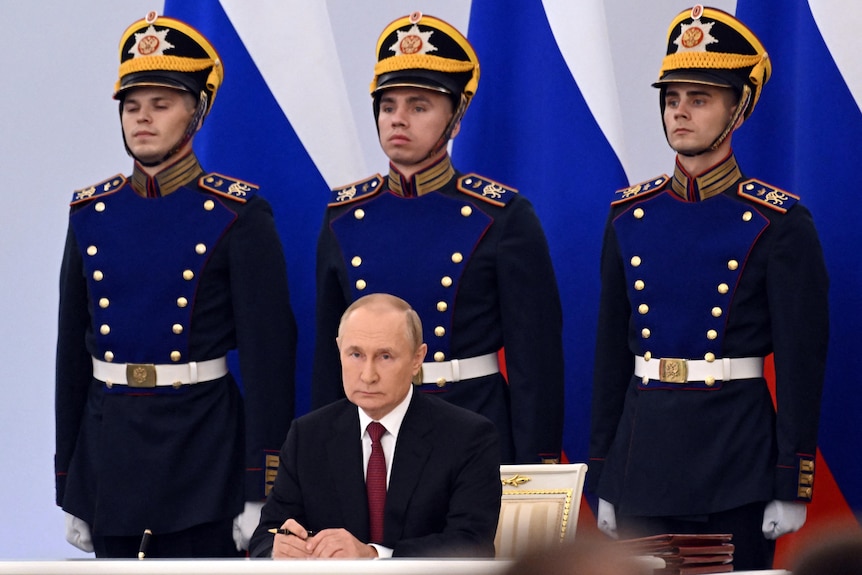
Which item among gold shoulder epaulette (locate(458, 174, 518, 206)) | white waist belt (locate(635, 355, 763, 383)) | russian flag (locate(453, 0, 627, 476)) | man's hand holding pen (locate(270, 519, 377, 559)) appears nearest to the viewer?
man's hand holding pen (locate(270, 519, 377, 559))

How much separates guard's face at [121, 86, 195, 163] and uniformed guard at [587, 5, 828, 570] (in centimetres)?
114

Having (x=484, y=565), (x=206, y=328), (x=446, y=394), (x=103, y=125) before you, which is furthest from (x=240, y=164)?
(x=484, y=565)

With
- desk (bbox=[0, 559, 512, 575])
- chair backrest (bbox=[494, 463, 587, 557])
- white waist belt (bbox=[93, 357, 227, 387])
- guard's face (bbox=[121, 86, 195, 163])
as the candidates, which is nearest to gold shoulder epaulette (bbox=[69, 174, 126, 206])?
guard's face (bbox=[121, 86, 195, 163])

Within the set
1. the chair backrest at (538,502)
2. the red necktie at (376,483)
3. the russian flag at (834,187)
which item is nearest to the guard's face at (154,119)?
the red necktie at (376,483)

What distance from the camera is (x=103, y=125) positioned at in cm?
450

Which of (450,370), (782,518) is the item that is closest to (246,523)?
(450,370)

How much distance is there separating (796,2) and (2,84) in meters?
2.32

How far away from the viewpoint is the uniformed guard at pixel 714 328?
3.44m

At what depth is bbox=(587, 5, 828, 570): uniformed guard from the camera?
3441 mm

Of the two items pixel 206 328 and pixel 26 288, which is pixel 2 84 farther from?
pixel 206 328

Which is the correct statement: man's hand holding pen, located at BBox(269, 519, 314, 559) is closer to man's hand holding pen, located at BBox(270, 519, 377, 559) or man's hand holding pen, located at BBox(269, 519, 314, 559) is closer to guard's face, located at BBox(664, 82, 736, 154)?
man's hand holding pen, located at BBox(270, 519, 377, 559)

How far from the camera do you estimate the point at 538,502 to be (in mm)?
2842

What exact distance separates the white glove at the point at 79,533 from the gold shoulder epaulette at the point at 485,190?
1249mm

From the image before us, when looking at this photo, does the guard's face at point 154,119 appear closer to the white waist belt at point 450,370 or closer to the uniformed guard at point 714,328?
the white waist belt at point 450,370
